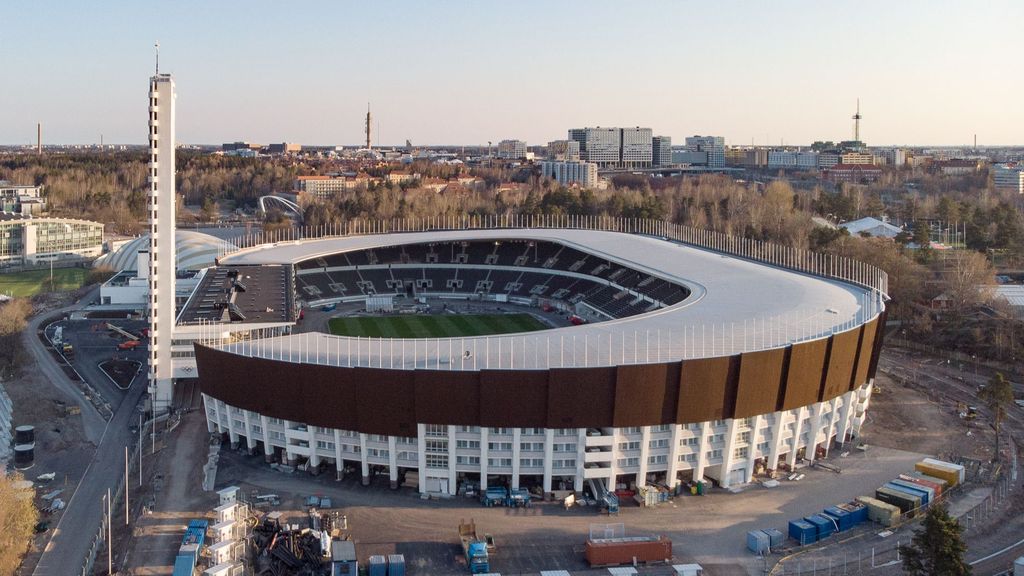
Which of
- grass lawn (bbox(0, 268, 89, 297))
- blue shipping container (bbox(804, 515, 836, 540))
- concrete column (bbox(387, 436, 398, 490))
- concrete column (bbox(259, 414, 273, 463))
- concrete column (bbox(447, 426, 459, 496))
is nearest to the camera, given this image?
blue shipping container (bbox(804, 515, 836, 540))

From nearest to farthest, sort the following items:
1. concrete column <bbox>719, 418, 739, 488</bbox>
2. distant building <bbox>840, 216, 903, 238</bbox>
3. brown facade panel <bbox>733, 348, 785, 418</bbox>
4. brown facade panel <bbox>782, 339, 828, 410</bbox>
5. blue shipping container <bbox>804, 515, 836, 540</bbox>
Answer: blue shipping container <bbox>804, 515, 836, 540</bbox> < brown facade panel <bbox>733, 348, 785, 418</bbox> < concrete column <bbox>719, 418, 739, 488</bbox> < brown facade panel <bbox>782, 339, 828, 410</bbox> < distant building <bbox>840, 216, 903, 238</bbox>

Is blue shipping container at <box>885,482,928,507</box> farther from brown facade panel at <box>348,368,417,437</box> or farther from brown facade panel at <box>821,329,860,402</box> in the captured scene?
brown facade panel at <box>348,368,417,437</box>

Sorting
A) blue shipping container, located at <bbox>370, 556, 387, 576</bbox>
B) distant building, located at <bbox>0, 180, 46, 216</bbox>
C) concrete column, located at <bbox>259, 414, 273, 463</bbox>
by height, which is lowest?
blue shipping container, located at <bbox>370, 556, 387, 576</bbox>

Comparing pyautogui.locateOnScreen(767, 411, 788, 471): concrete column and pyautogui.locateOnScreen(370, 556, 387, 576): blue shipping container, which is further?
pyautogui.locateOnScreen(767, 411, 788, 471): concrete column

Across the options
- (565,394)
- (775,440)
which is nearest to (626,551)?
(565,394)

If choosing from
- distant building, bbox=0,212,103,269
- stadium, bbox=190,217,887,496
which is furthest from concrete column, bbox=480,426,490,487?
distant building, bbox=0,212,103,269

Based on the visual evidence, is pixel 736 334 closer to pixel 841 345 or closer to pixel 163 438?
pixel 841 345

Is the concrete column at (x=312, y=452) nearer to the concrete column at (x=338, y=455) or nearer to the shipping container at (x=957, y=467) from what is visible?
the concrete column at (x=338, y=455)
